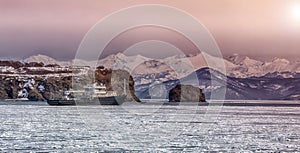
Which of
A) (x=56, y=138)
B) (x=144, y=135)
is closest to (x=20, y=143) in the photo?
(x=56, y=138)

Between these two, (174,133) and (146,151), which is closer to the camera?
(146,151)

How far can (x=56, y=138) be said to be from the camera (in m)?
37.7

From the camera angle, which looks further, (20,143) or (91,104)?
(91,104)

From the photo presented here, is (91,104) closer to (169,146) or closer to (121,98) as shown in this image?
(121,98)

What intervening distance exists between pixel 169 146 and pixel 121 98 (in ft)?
399

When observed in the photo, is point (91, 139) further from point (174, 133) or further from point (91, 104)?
point (91, 104)

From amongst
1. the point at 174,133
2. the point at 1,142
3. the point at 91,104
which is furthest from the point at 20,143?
the point at 91,104

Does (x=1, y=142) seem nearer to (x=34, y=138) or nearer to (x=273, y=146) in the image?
(x=34, y=138)

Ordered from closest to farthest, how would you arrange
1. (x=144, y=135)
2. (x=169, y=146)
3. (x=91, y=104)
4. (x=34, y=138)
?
(x=169, y=146), (x=34, y=138), (x=144, y=135), (x=91, y=104)

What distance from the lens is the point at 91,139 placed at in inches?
1478

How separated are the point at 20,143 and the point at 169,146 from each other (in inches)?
320

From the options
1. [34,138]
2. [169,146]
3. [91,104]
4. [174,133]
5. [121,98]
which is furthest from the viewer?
[121,98]

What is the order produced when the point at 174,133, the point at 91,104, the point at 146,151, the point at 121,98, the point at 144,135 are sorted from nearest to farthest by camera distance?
1. the point at 146,151
2. the point at 144,135
3. the point at 174,133
4. the point at 91,104
5. the point at 121,98

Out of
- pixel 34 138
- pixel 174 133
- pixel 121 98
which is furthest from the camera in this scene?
pixel 121 98
